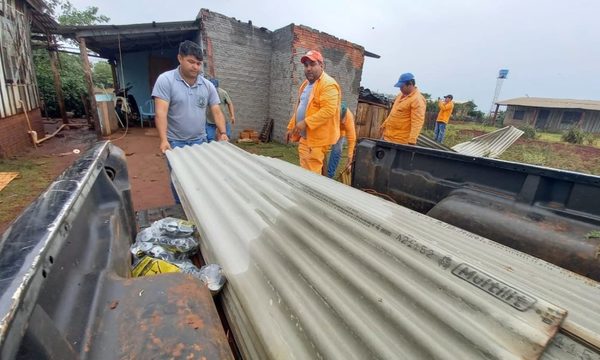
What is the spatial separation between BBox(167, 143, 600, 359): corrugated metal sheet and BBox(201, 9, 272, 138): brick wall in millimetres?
7584

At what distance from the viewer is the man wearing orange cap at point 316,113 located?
3016 millimetres

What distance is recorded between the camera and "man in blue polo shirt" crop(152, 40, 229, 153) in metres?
2.80

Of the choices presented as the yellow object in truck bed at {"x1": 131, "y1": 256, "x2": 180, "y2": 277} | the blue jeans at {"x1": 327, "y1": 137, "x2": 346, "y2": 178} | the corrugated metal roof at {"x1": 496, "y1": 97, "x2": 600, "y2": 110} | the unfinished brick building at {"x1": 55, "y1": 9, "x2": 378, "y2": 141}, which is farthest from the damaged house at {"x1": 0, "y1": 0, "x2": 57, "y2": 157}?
the corrugated metal roof at {"x1": 496, "y1": 97, "x2": 600, "y2": 110}

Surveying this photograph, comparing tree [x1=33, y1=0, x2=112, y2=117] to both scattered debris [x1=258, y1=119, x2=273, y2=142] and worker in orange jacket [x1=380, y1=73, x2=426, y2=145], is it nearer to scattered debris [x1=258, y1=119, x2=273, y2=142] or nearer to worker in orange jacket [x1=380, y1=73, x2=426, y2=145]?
scattered debris [x1=258, y1=119, x2=273, y2=142]

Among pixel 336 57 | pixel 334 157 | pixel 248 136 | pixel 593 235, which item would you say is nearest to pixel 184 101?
pixel 334 157

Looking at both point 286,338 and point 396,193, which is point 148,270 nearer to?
point 286,338

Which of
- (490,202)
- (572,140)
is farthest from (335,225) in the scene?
(572,140)

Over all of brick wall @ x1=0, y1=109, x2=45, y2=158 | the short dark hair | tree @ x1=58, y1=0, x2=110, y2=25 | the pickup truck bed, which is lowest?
brick wall @ x1=0, y1=109, x2=45, y2=158

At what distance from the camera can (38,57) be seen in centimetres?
1383

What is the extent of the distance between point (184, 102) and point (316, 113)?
145cm

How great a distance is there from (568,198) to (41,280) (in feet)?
8.15

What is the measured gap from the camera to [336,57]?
Answer: 363 inches

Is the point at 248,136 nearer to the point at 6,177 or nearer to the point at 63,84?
the point at 6,177

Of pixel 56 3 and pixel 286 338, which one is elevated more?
pixel 56 3
